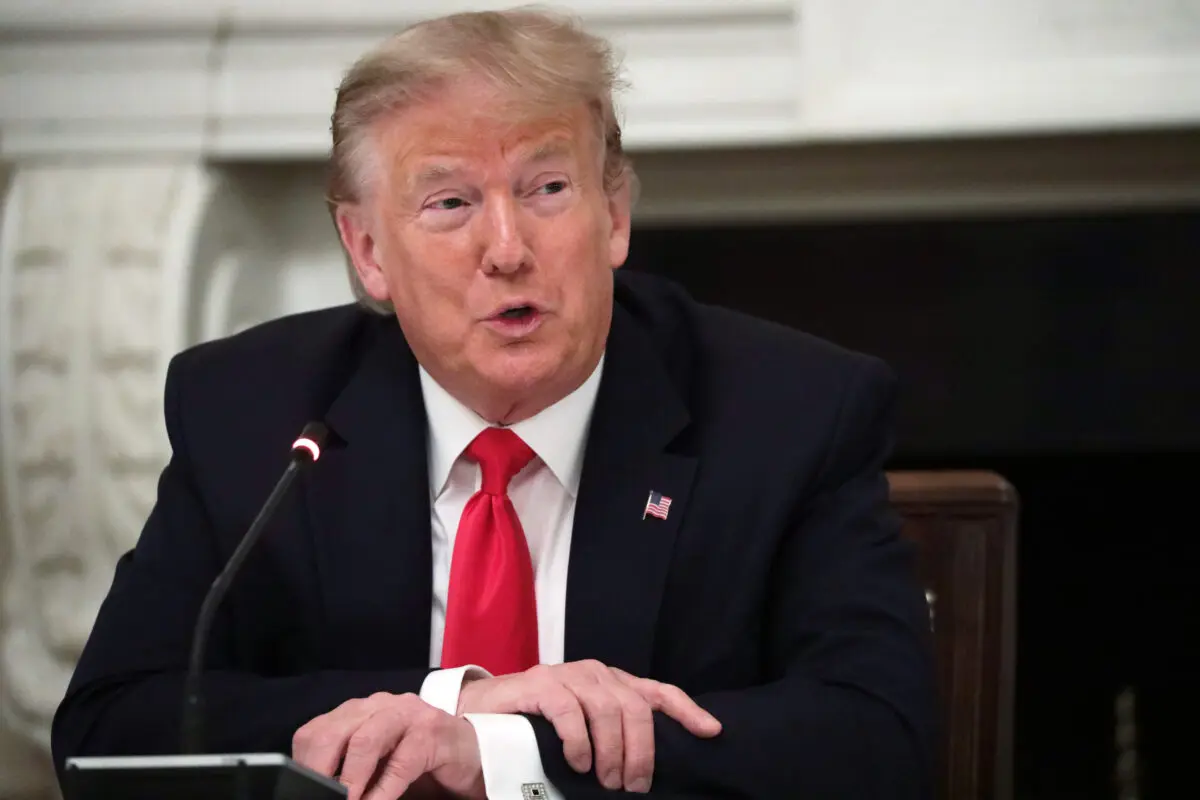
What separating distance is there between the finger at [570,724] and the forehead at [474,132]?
1.69 feet

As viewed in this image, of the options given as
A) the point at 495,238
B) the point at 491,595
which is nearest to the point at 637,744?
the point at 491,595

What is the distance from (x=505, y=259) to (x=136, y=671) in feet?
1.75

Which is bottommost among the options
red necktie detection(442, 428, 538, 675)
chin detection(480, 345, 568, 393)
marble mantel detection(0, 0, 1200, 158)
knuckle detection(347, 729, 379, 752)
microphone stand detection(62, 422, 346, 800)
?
microphone stand detection(62, 422, 346, 800)

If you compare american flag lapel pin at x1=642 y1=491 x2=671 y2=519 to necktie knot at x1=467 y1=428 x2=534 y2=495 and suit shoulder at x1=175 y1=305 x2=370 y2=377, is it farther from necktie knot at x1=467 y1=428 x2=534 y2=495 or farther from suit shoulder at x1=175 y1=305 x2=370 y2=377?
suit shoulder at x1=175 y1=305 x2=370 y2=377

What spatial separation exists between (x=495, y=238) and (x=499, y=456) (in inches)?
9.2

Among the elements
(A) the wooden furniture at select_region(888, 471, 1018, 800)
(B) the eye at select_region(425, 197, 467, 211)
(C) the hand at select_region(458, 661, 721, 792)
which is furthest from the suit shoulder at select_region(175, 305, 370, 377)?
(A) the wooden furniture at select_region(888, 471, 1018, 800)

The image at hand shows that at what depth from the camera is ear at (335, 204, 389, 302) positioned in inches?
59.3

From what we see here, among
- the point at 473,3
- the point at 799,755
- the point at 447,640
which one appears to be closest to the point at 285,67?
the point at 473,3

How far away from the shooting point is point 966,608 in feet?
5.37

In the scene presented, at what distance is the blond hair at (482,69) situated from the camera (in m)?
1.36

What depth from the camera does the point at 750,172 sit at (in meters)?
2.43

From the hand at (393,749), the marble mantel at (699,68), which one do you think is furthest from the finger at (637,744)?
the marble mantel at (699,68)

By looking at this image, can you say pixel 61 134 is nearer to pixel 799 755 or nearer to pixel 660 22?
pixel 660 22

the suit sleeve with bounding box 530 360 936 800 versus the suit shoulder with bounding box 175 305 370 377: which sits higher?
the suit shoulder with bounding box 175 305 370 377
